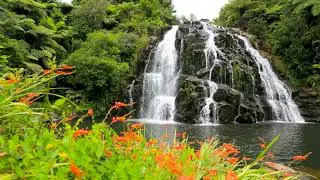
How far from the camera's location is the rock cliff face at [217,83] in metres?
20.6

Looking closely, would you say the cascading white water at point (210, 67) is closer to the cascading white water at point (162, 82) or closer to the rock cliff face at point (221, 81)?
the rock cliff face at point (221, 81)

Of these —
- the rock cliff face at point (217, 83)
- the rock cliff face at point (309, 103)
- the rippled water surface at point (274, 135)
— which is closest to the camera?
the rippled water surface at point (274, 135)

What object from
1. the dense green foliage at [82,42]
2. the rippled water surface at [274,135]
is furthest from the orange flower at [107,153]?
the dense green foliage at [82,42]

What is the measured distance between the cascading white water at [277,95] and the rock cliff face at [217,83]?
A: 0.25 meters

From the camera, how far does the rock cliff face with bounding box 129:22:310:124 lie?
A: 2058cm

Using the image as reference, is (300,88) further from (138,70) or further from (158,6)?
(158,6)

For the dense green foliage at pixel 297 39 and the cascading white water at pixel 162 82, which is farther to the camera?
the dense green foliage at pixel 297 39

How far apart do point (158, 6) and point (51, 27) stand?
10338 millimetres

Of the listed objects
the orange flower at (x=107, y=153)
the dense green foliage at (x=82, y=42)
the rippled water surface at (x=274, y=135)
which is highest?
the dense green foliage at (x=82, y=42)

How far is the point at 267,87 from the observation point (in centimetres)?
2312

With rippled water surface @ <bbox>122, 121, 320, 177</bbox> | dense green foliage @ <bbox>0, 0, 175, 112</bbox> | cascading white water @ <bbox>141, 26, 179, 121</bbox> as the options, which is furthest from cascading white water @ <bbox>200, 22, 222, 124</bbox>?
dense green foliage @ <bbox>0, 0, 175, 112</bbox>

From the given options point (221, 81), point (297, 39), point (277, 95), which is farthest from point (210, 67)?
point (297, 39)

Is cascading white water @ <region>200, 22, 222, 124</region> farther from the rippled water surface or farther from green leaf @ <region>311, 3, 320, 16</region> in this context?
green leaf @ <region>311, 3, 320, 16</region>

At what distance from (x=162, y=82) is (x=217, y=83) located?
10.5ft
